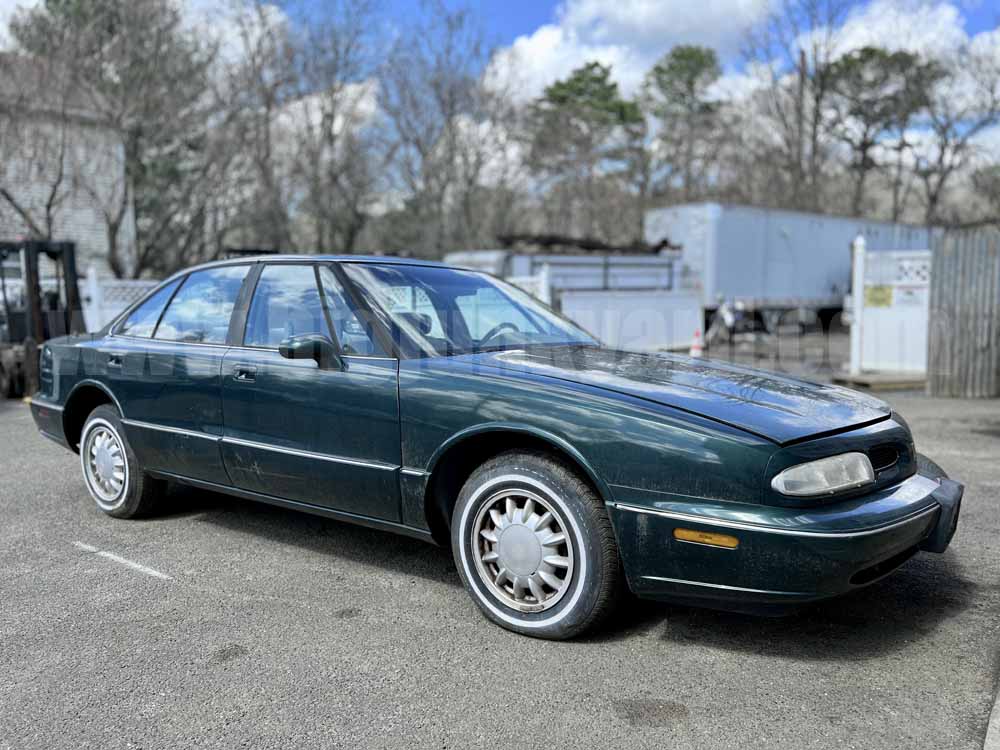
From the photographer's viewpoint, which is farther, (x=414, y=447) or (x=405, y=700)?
(x=414, y=447)

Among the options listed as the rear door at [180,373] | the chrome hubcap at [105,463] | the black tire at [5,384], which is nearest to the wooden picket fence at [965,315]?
the rear door at [180,373]

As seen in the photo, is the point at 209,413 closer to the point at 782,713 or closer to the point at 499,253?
the point at 782,713

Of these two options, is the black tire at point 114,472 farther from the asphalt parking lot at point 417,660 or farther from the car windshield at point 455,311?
the car windshield at point 455,311

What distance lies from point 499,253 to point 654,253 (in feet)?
16.4

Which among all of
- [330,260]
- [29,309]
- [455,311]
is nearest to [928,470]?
[455,311]

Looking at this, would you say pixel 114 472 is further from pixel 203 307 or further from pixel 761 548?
pixel 761 548

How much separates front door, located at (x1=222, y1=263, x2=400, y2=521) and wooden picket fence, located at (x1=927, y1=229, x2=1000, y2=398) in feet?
29.8

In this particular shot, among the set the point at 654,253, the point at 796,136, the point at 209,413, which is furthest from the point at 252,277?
the point at 796,136

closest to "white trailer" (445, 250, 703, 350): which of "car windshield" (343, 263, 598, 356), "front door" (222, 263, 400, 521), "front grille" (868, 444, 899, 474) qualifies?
"car windshield" (343, 263, 598, 356)

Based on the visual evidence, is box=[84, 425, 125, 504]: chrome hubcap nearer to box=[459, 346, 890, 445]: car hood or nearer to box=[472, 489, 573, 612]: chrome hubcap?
box=[459, 346, 890, 445]: car hood

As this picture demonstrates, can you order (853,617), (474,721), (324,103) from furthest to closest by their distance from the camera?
(324,103) < (853,617) < (474,721)

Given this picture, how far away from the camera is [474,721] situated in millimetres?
2604

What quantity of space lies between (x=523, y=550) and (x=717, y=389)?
98 centimetres

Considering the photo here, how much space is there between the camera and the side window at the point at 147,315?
189 inches
